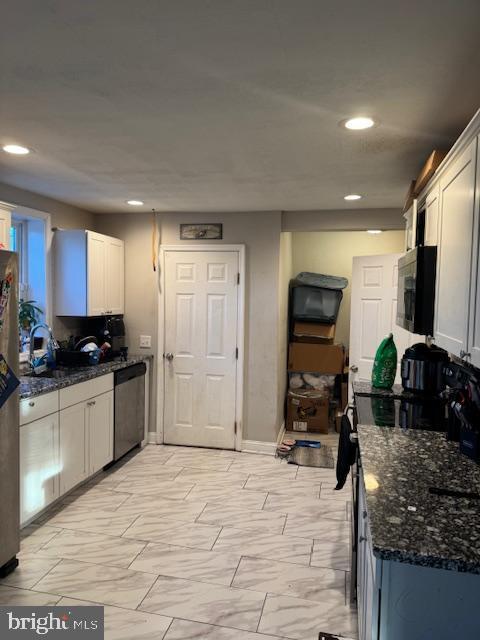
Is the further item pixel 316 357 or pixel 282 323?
pixel 316 357

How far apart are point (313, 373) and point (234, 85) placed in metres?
3.96

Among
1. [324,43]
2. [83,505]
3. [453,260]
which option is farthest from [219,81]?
[83,505]

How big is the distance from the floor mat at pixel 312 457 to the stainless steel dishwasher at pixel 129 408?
1.52 metres

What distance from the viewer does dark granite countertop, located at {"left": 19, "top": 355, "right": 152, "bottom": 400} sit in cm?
273

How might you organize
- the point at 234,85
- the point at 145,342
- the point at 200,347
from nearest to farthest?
the point at 234,85, the point at 200,347, the point at 145,342

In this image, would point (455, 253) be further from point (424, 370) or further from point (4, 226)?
point (4, 226)

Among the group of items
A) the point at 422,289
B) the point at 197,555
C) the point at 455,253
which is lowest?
the point at 197,555

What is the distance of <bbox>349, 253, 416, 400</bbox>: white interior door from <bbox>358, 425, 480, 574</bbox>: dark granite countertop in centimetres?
227

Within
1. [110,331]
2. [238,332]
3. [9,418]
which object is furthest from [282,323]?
[9,418]

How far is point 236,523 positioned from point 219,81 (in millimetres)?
2647

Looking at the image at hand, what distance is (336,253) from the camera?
5.71 meters

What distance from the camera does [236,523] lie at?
2943 mm

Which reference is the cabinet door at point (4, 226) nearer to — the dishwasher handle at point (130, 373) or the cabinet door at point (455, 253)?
the dishwasher handle at point (130, 373)

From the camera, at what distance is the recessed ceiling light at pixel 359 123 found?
1945mm
